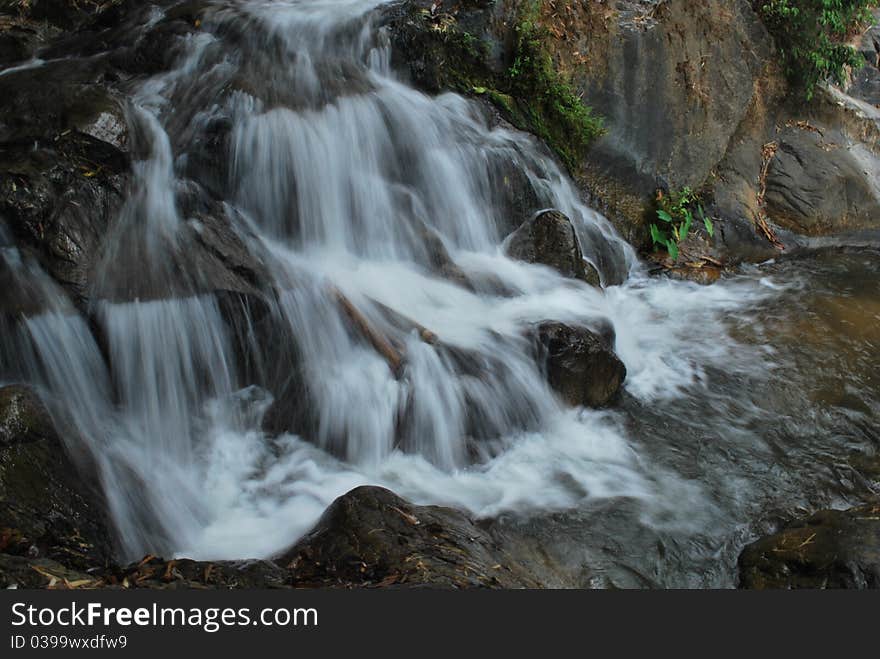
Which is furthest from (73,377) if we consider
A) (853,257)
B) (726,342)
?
(853,257)

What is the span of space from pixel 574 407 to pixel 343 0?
4948 millimetres

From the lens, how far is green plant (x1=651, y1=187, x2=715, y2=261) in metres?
8.10

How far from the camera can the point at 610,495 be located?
477cm

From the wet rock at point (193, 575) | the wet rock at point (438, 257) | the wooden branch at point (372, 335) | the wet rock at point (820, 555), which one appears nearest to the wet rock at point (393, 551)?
the wet rock at point (193, 575)

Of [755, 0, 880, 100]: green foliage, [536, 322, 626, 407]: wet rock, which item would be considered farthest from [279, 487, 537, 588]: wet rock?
[755, 0, 880, 100]: green foliage

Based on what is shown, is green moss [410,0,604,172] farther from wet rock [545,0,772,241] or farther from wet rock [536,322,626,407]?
wet rock [536,322,626,407]

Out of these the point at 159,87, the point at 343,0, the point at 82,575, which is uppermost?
the point at 343,0

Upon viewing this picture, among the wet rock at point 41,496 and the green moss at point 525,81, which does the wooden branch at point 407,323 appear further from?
the green moss at point 525,81

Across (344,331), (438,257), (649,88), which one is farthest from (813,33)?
(344,331)

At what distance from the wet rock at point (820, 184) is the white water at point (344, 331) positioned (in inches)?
73.2

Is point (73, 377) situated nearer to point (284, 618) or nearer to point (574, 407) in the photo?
point (284, 618)

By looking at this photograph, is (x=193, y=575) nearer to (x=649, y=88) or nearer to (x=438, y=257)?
(x=438, y=257)

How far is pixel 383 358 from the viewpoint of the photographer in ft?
17.1

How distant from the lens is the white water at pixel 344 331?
4.48 m
